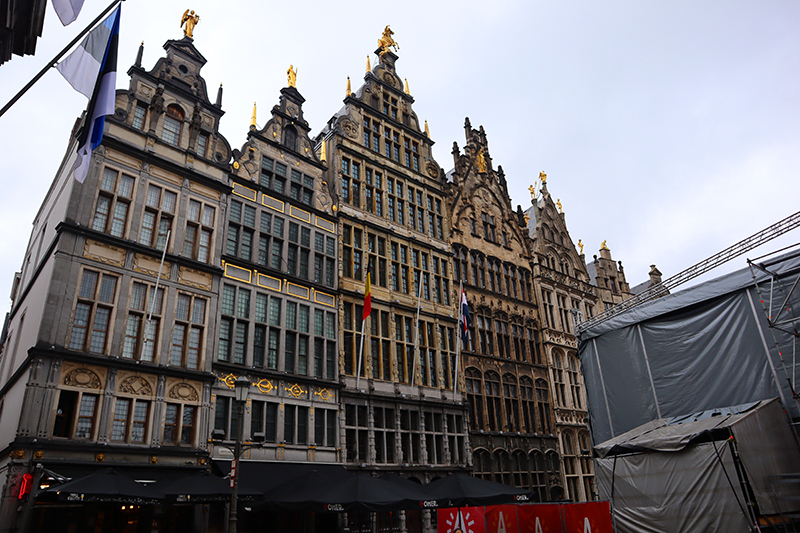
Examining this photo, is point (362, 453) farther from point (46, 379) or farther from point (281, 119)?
point (281, 119)

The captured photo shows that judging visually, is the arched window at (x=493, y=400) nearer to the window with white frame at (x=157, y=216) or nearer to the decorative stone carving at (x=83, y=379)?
the window with white frame at (x=157, y=216)

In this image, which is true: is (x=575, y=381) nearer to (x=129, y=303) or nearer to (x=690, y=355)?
(x=690, y=355)

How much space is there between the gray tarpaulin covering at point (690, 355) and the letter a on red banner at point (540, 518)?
7.44 metres

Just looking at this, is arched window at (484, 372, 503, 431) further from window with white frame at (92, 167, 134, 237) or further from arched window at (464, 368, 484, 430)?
window with white frame at (92, 167, 134, 237)

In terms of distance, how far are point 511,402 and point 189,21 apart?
2698 centimetres

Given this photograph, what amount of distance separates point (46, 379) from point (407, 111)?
26.2 m

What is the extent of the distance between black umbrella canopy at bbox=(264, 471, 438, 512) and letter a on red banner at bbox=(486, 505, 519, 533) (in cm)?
389

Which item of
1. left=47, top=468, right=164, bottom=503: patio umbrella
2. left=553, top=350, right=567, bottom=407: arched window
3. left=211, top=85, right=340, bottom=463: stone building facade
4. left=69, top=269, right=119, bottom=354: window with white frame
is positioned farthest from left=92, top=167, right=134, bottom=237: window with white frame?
left=553, top=350, right=567, bottom=407: arched window

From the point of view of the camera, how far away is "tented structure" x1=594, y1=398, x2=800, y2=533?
1438 cm

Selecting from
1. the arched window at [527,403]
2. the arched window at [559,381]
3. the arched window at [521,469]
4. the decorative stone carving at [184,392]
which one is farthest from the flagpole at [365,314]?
the arched window at [559,381]

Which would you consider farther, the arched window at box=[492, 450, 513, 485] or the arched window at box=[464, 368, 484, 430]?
the arched window at box=[464, 368, 484, 430]

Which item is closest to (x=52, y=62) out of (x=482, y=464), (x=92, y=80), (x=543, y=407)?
(x=92, y=80)

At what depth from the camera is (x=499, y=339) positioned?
113 ft

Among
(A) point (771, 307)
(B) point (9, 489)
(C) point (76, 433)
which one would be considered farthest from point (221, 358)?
(A) point (771, 307)
